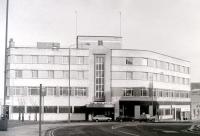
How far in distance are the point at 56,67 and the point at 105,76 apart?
10984 millimetres

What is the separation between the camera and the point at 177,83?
11094cm

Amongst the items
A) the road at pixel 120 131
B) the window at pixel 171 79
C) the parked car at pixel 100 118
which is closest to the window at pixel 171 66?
the window at pixel 171 79

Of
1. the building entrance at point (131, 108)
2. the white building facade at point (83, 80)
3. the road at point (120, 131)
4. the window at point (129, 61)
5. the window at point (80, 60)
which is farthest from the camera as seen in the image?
the window at point (129, 61)

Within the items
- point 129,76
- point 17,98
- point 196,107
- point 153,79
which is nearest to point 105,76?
point 129,76

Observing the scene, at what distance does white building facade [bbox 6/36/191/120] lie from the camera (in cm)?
9075

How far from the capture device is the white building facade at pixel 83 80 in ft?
298

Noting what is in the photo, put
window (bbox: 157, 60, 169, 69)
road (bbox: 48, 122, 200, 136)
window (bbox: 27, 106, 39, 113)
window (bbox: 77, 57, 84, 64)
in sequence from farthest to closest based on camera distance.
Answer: window (bbox: 157, 60, 169, 69) < window (bbox: 77, 57, 84, 64) < window (bbox: 27, 106, 39, 113) < road (bbox: 48, 122, 200, 136)

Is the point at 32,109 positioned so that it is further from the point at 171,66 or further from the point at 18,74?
the point at 171,66

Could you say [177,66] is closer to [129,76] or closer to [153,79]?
[153,79]

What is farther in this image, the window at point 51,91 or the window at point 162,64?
the window at point 162,64

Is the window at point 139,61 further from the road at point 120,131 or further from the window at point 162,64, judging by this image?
the road at point 120,131

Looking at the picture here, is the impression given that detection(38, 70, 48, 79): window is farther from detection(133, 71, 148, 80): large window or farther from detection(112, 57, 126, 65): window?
detection(133, 71, 148, 80): large window

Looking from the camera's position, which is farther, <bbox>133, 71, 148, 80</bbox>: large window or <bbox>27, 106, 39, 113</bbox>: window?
<bbox>133, 71, 148, 80</bbox>: large window

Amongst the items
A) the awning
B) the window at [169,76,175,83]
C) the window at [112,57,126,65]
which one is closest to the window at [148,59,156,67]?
the window at [112,57,126,65]
